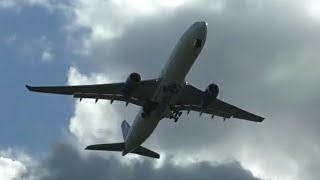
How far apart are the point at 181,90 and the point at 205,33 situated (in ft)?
24.1

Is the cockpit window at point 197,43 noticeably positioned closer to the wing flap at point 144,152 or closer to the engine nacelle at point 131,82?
the engine nacelle at point 131,82

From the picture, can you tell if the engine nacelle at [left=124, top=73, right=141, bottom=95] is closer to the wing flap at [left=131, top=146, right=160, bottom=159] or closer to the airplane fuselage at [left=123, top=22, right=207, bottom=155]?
the airplane fuselage at [left=123, top=22, right=207, bottom=155]

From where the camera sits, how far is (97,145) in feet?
274

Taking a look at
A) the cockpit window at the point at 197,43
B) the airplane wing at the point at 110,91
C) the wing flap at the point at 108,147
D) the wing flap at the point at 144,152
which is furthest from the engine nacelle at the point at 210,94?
the wing flap at the point at 108,147

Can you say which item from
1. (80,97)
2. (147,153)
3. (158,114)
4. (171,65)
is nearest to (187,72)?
(171,65)

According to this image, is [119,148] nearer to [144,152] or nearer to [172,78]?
[144,152]

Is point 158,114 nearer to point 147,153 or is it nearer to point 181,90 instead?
point 181,90

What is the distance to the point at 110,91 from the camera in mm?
75188

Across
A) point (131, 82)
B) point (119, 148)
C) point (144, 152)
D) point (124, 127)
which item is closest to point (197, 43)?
point (131, 82)

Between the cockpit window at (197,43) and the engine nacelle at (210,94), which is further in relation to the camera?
the engine nacelle at (210,94)

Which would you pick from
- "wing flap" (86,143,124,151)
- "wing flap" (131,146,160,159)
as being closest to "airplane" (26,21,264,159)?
"wing flap" (86,143,124,151)

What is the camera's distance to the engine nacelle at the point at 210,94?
74312 mm

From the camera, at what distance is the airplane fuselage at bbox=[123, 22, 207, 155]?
67.8 metres

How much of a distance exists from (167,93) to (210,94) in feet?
19.3
